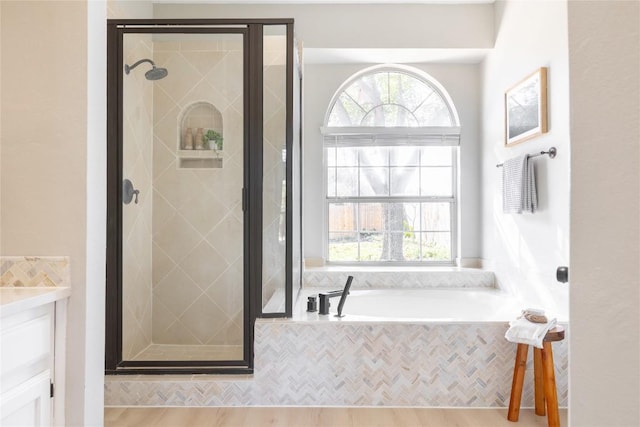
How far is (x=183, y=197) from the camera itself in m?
2.86

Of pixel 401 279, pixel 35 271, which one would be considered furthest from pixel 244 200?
pixel 401 279

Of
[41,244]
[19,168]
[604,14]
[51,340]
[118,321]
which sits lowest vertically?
[118,321]

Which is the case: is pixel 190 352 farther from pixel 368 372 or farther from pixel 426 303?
pixel 426 303

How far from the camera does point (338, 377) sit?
2.50 metres

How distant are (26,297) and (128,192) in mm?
1582

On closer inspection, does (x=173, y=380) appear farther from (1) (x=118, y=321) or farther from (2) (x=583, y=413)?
(2) (x=583, y=413)

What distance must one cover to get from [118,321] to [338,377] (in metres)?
1.37

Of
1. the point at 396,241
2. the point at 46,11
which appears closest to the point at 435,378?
the point at 396,241

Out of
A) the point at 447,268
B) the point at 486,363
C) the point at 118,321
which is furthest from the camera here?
the point at 447,268

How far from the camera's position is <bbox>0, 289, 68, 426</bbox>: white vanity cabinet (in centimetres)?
117

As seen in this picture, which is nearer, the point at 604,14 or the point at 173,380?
the point at 604,14

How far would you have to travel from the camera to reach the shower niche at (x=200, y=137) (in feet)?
9.13

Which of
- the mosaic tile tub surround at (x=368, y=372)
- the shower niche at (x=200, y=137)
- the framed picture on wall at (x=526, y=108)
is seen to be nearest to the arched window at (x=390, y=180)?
the framed picture on wall at (x=526, y=108)

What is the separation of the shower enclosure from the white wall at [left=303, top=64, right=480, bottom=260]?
121cm
